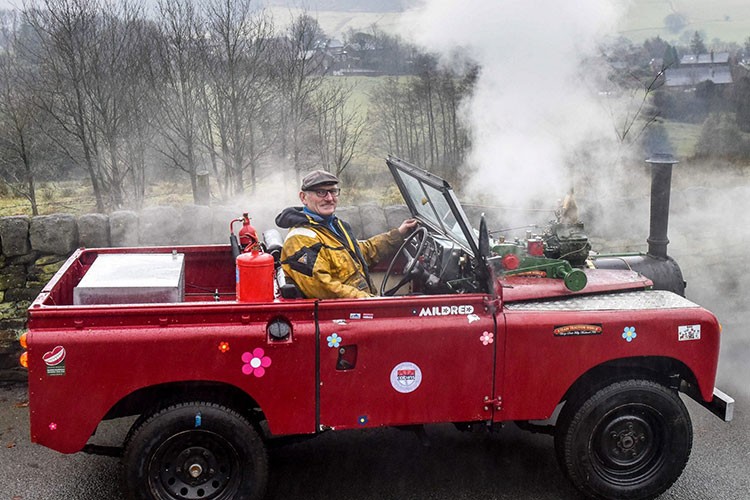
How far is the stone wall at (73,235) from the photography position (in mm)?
6520

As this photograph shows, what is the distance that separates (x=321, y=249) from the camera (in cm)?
444

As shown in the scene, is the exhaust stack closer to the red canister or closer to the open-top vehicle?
the open-top vehicle

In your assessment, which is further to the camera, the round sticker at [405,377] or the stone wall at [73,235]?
the stone wall at [73,235]

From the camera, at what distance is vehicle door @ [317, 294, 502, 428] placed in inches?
159

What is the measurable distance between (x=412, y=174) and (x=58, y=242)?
3804mm

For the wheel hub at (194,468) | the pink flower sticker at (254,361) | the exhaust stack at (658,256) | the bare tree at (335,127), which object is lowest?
the wheel hub at (194,468)

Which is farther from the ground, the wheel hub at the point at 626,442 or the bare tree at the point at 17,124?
the bare tree at the point at 17,124

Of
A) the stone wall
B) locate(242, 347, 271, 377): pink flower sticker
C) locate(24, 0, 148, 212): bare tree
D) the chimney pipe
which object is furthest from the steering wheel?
locate(24, 0, 148, 212): bare tree

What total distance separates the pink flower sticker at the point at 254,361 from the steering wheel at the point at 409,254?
1069mm

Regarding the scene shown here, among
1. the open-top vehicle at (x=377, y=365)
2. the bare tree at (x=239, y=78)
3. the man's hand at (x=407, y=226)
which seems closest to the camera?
the open-top vehicle at (x=377, y=365)

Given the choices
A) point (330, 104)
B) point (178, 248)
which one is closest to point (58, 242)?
point (178, 248)

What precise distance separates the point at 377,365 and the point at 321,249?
2.80 ft

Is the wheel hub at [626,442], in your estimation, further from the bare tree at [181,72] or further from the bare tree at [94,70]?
the bare tree at [94,70]

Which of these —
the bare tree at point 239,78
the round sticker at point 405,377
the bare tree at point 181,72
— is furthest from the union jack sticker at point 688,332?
the bare tree at point 181,72
